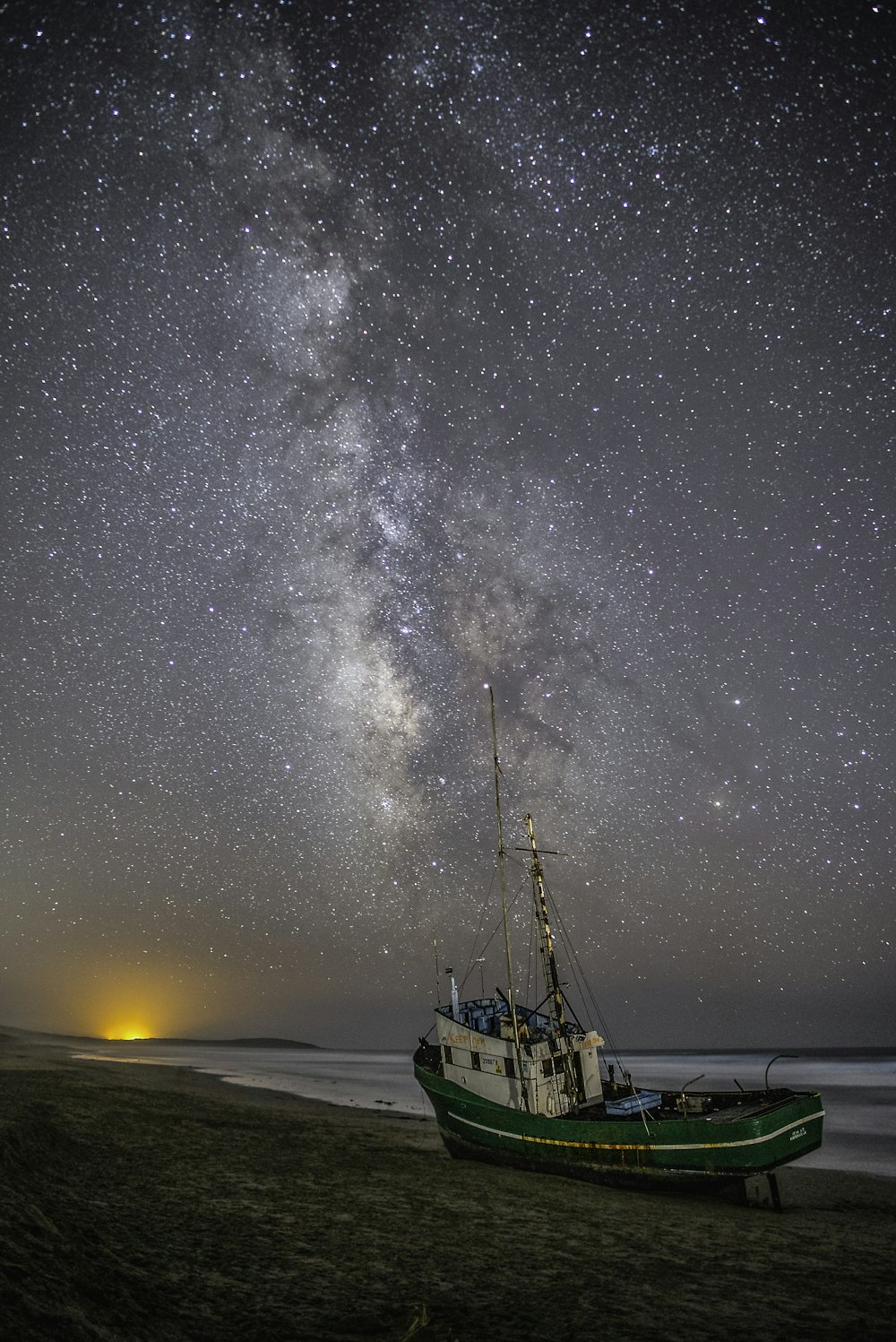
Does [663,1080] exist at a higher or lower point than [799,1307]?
lower

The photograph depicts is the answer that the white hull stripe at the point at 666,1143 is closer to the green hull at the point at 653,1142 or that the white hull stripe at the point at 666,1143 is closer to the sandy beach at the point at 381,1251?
the green hull at the point at 653,1142

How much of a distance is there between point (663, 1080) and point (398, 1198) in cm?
9436

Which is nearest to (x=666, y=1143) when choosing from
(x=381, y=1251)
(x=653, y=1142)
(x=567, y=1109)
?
(x=653, y=1142)

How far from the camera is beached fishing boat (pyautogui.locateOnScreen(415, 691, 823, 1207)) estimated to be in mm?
18125

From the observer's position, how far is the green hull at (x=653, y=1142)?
17.9 metres

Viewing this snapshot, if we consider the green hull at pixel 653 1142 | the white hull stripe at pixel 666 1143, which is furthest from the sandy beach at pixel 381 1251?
the white hull stripe at pixel 666 1143

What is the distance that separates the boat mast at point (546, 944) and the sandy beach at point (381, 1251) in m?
5.74

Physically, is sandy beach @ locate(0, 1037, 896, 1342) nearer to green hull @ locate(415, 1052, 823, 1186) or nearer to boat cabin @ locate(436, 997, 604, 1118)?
green hull @ locate(415, 1052, 823, 1186)

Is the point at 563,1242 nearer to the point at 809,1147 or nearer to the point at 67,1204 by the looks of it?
the point at 67,1204

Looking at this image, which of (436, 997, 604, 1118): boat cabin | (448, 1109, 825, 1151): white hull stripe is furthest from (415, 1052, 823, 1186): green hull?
(436, 997, 604, 1118): boat cabin

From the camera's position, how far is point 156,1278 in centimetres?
785

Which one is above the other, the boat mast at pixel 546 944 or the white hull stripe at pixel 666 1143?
the boat mast at pixel 546 944

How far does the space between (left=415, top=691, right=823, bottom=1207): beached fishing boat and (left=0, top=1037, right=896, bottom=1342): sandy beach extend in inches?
Result: 32.8

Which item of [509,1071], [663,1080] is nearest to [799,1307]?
[509,1071]
